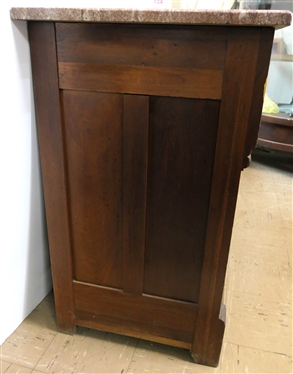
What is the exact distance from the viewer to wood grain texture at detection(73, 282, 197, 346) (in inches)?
39.3

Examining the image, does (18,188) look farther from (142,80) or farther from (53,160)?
(142,80)

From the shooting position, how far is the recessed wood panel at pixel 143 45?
0.72 meters

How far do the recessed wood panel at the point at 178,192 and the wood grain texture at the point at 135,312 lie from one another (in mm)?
38

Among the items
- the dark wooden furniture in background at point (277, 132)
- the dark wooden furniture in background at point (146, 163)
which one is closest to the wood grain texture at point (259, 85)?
the dark wooden furniture in background at point (146, 163)

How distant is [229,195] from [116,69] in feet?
1.31

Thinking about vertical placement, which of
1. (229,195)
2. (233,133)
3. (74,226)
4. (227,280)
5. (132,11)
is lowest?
(227,280)

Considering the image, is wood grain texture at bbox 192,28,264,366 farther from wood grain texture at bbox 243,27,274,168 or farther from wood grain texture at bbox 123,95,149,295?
wood grain texture at bbox 123,95,149,295

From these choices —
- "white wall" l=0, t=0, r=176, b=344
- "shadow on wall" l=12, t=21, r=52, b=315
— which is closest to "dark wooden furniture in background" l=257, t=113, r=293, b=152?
"white wall" l=0, t=0, r=176, b=344

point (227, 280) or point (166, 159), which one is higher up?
point (166, 159)

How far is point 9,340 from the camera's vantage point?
42.4 inches

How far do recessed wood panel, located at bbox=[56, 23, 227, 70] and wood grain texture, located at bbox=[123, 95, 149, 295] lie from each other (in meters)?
0.09

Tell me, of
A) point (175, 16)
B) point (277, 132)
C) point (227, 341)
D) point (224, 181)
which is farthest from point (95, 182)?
point (277, 132)

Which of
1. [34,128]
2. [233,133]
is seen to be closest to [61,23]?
[34,128]

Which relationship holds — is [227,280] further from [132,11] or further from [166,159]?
[132,11]
